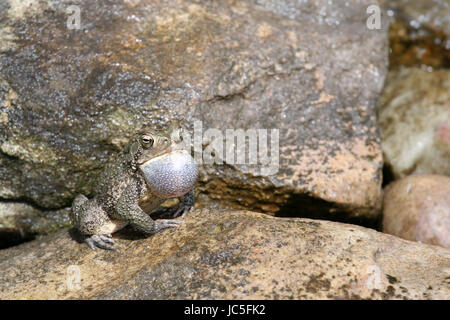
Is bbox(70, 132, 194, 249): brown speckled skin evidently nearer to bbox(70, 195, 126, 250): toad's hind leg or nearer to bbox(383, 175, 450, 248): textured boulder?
bbox(70, 195, 126, 250): toad's hind leg

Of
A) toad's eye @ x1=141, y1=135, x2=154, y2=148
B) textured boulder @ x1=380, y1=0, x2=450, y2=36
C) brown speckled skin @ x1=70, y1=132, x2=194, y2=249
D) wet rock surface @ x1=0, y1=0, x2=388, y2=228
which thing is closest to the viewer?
toad's eye @ x1=141, y1=135, x2=154, y2=148

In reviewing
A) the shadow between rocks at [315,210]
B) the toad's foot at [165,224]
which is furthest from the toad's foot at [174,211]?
the shadow between rocks at [315,210]

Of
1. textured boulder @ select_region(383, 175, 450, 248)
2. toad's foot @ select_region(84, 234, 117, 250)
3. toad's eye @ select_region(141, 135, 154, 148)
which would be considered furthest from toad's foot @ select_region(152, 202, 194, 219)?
textured boulder @ select_region(383, 175, 450, 248)

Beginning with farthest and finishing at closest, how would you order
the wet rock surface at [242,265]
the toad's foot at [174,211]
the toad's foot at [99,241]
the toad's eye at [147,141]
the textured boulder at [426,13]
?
the textured boulder at [426,13] < the toad's foot at [174,211] < the toad's foot at [99,241] < the toad's eye at [147,141] < the wet rock surface at [242,265]

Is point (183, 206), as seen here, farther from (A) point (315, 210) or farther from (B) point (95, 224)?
Answer: (A) point (315, 210)

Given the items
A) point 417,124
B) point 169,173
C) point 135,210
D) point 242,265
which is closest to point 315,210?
point 242,265

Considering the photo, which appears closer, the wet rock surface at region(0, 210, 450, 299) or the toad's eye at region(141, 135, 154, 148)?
the wet rock surface at region(0, 210, 450, 299)

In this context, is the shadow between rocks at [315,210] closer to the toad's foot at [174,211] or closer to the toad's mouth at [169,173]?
the toad's foot at [174,211]
